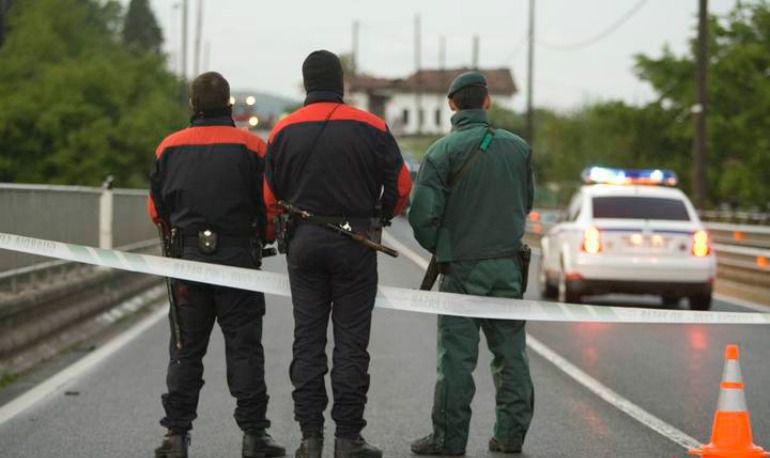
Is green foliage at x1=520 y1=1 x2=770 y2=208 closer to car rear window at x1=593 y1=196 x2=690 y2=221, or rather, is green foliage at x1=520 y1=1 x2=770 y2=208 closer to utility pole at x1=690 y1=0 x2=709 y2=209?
utility pole at x1=690 y1=0 x2=709 y2=209

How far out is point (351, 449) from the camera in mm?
6812

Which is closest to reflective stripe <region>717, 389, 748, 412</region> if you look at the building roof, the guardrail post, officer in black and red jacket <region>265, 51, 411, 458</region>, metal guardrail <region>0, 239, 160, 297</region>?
officer in black and red jacket <region>265, 51, 411, 458</region>

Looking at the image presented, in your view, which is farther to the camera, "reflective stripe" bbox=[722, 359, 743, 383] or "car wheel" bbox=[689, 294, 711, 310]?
"car wheel" bbox=[689, 294, 711, 310]

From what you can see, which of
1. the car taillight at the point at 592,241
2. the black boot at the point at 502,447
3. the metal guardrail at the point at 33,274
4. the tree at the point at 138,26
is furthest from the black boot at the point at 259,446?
the tree at the point at 138,26

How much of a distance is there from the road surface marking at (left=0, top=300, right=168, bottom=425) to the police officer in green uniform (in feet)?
9.41

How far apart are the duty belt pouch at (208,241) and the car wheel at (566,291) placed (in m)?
10.7

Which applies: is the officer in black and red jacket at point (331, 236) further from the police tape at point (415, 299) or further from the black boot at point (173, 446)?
the black boot at point (173, 446)

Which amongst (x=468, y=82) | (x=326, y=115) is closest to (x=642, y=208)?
(x=468, y=82)

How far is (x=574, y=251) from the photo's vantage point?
17438mm

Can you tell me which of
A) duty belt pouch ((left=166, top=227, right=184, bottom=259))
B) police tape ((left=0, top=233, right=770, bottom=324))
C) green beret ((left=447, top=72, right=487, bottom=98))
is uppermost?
green beret ((left=447, top=72, right=487, bottom=98))

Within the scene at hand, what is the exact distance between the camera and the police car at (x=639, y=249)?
17125 millimetres

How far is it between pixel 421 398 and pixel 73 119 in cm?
4757

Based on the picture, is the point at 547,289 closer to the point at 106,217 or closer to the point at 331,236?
the point at 106,217

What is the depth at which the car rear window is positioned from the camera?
17.5m
